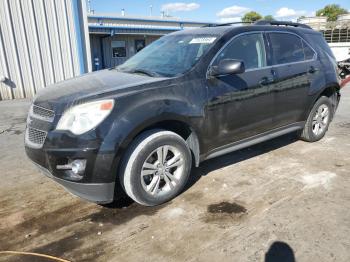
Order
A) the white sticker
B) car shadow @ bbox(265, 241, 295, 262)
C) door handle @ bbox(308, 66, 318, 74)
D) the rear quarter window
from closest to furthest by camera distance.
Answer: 1. car shadow @ bbox(265, 241, 295, 262)
2. the white sticker
3. door handle @ bbox(308, 66, 318, 74)
4. the rear quarter window

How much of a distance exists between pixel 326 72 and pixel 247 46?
5.65ft

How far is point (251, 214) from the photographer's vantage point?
3232 mm

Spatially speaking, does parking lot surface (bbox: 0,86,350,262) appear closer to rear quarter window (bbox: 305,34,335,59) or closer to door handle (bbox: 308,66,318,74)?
door handle (bbox: 308,66,318,74)

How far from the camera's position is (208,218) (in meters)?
3.20

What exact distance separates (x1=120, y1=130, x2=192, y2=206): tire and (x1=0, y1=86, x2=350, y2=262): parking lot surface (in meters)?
0.16

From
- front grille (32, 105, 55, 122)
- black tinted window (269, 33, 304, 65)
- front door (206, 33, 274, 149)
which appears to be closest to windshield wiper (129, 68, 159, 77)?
front door (206, 33, 274, 149)

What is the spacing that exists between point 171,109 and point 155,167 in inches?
23.8

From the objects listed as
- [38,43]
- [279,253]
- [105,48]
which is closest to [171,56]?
[279,253]

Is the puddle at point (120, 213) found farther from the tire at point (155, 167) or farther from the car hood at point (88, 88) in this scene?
the car hood at point (88, 88)

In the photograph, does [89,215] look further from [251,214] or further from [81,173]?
[251,214]

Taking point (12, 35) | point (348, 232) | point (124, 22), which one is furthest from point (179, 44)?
point (124, 22)

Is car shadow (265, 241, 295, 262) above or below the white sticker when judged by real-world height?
below

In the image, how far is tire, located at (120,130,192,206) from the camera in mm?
3141

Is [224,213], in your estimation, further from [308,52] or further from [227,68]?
[308,52]
